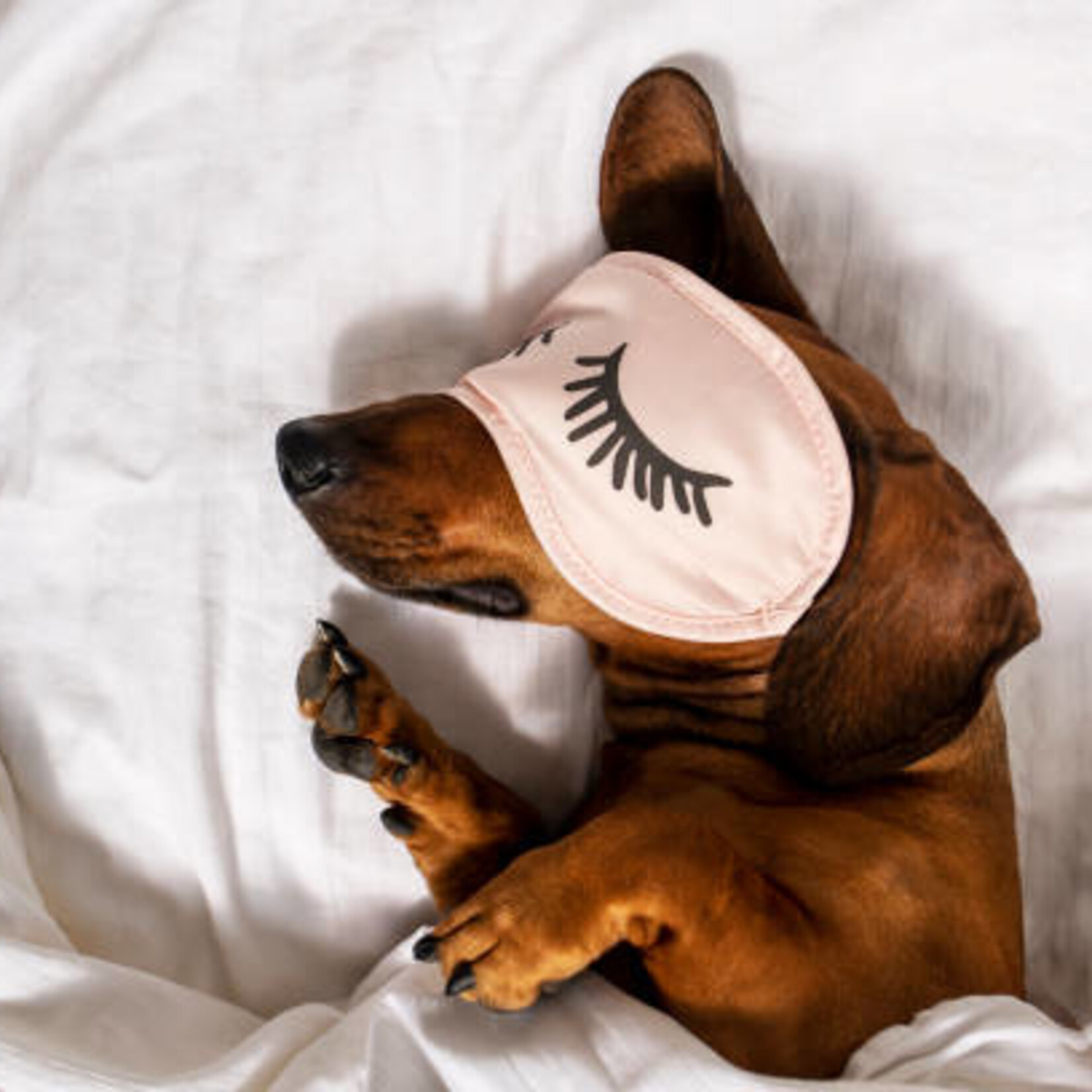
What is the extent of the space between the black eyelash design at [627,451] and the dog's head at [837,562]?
5cm

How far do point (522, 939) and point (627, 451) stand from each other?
43cm

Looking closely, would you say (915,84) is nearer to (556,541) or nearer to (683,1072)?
(556,541)

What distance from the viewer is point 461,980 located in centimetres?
121

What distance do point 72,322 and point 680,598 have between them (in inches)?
28.8

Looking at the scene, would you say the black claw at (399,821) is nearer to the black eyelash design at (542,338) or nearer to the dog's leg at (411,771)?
the dog's leg at (411,771)

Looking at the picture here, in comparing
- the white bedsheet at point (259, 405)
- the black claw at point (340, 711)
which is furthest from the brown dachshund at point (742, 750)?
the white bedsheet at point (259, 405)

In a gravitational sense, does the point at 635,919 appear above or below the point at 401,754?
below

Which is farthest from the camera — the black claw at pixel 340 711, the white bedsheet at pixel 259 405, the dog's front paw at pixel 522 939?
the white bedsheet at pixel 259 405

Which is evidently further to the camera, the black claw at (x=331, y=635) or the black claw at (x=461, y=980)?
the black claw at (x=331, y=635)

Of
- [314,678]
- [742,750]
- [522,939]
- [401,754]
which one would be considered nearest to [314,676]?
[314,678]

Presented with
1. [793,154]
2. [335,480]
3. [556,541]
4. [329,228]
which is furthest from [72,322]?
[793,154]

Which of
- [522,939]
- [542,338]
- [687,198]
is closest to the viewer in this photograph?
[522,939]

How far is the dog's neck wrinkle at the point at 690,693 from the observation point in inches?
52.3

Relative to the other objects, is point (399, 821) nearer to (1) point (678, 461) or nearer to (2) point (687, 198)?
(1) point (678, 461)
